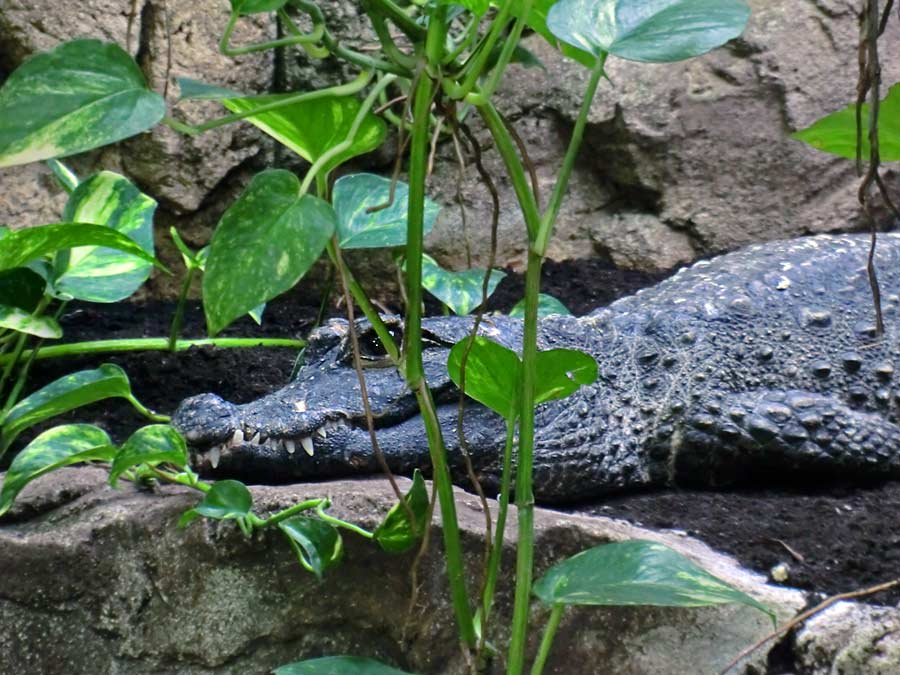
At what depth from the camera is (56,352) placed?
270 centimetres

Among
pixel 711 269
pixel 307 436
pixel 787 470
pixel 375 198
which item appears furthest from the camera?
pixel 711 269

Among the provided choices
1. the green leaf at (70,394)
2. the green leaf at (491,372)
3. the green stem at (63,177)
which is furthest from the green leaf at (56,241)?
the green stem at (63,177)

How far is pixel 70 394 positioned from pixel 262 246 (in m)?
0.98

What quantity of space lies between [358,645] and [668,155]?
2532mm

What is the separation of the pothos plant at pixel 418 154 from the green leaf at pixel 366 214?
26 centimetres

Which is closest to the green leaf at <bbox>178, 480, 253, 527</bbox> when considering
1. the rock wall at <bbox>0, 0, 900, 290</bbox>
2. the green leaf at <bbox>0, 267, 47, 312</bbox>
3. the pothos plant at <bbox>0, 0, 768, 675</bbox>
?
the pothos plant at <bbox>0, 0, 768, 675</bbox>

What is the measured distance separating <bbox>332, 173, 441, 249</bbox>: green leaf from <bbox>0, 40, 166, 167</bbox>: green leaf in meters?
0.57

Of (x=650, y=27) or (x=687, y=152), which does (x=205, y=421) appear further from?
(x=687, y=152)

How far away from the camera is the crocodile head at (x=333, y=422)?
2.10 m

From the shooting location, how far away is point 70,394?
179 centimetres

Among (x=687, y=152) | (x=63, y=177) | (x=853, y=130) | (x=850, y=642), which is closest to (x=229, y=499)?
(x=850, y=642)

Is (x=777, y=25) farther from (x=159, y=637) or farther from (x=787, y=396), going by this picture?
(x=159, y=637)

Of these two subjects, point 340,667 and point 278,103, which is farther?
point 340,667

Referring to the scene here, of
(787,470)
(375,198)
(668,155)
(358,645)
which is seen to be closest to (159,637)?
(358,645)
